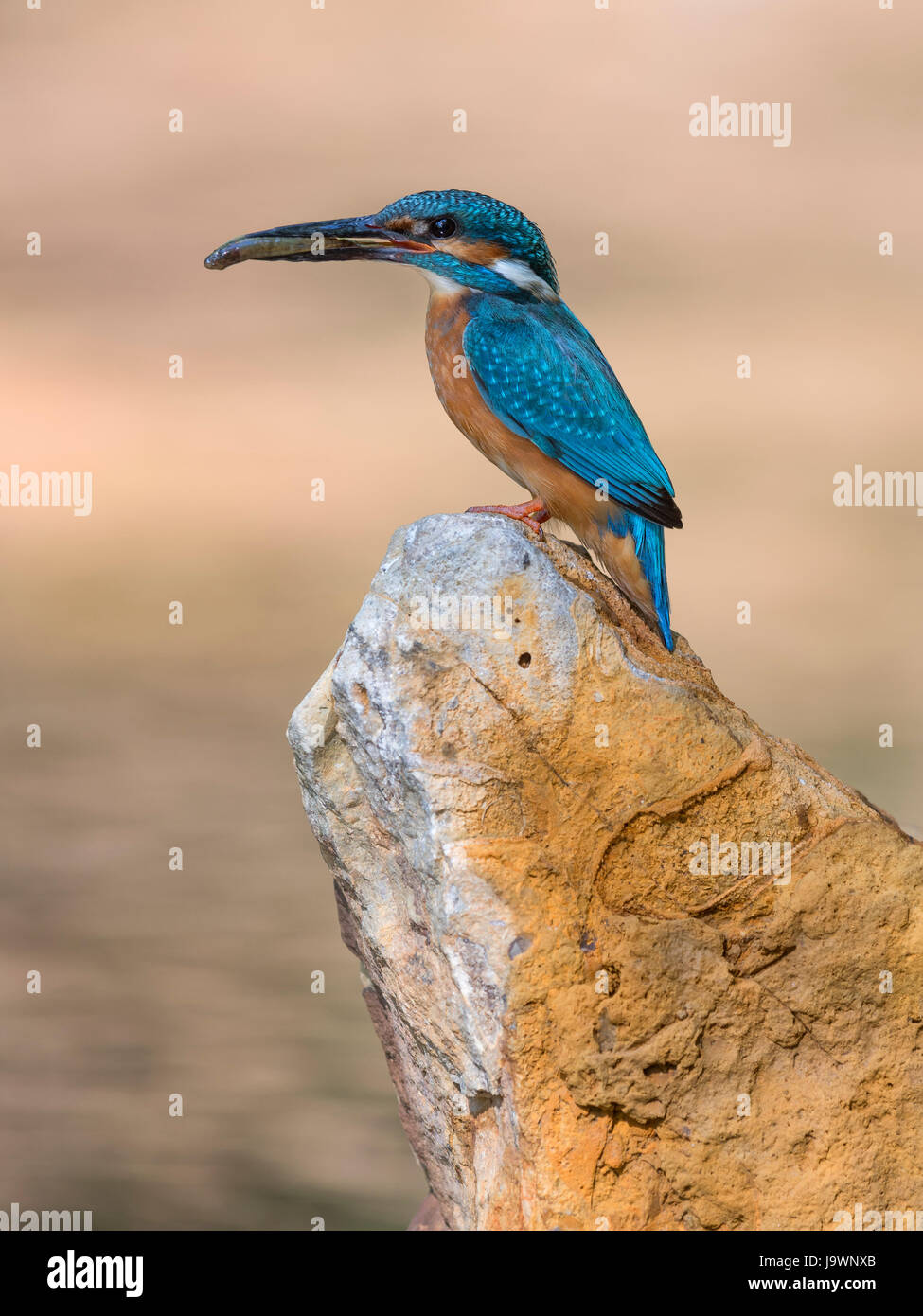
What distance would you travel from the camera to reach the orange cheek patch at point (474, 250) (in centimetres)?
485

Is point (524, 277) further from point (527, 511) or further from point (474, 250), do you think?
point (527, 511)

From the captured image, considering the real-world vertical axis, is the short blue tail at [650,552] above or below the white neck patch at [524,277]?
below

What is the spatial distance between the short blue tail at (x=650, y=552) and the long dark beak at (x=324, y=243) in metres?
1.19

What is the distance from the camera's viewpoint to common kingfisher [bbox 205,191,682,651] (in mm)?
4699

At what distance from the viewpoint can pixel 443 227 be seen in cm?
484

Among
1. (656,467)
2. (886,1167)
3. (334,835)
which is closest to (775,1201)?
(886,1167)

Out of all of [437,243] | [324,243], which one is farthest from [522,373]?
[324,243]

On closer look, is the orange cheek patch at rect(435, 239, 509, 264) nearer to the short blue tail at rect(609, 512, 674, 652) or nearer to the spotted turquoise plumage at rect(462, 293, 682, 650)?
the spotted turquoise plumage at rect(462, 293, 682, 650)

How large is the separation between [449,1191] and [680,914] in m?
1.57

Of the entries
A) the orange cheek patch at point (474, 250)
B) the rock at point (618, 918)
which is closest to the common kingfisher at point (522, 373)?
the orange cheek patch at point (474, 250)

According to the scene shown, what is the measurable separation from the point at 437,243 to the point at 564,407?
2.46 feet

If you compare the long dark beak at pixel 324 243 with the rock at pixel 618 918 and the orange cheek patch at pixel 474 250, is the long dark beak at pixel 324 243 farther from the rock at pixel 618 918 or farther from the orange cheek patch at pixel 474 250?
the rock at pixel 618 918

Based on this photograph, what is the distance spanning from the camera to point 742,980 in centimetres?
414
